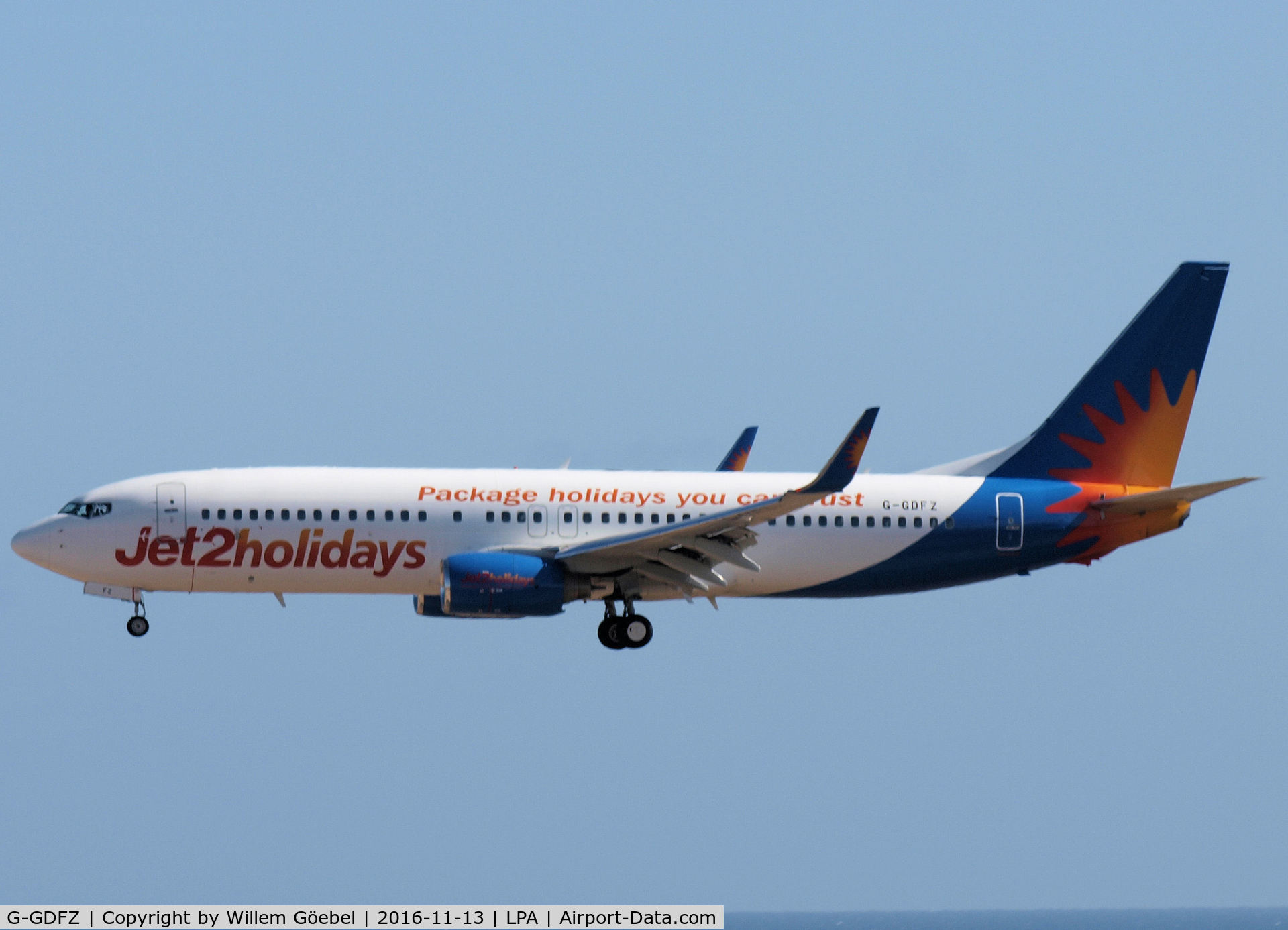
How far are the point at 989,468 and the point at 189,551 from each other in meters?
20.0

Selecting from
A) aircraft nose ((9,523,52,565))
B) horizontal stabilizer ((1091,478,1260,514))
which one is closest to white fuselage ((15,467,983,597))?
aircraft nose ((9,523,52,565))

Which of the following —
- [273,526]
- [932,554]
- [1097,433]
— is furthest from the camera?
[1097,433]

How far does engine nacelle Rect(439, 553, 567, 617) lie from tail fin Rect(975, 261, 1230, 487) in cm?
1264

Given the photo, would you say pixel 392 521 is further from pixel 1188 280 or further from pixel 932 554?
pixel 1188 280

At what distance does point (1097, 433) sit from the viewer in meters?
50.0

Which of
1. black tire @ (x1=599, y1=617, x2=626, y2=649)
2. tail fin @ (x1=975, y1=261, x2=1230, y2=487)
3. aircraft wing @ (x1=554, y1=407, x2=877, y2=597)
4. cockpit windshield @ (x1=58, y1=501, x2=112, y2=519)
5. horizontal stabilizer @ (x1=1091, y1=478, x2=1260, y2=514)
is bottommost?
black tire @ (x1=599, y1=617, x2=626, y2=649)

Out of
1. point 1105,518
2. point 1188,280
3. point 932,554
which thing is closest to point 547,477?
point 932,554

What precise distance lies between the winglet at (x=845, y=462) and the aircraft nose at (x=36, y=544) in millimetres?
18013

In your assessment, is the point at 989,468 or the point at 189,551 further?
the point at 989,468

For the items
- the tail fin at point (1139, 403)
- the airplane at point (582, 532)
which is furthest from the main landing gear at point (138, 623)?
the tail fin at point (1139, 403)

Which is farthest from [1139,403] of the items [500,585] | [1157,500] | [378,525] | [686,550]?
[378,525]

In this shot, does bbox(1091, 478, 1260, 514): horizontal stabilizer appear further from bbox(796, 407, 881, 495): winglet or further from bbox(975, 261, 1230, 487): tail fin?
bbox(796, 407, 881, 495): winglet

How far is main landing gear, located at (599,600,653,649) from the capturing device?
45.7 m

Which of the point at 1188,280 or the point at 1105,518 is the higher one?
the point at 1188,280
